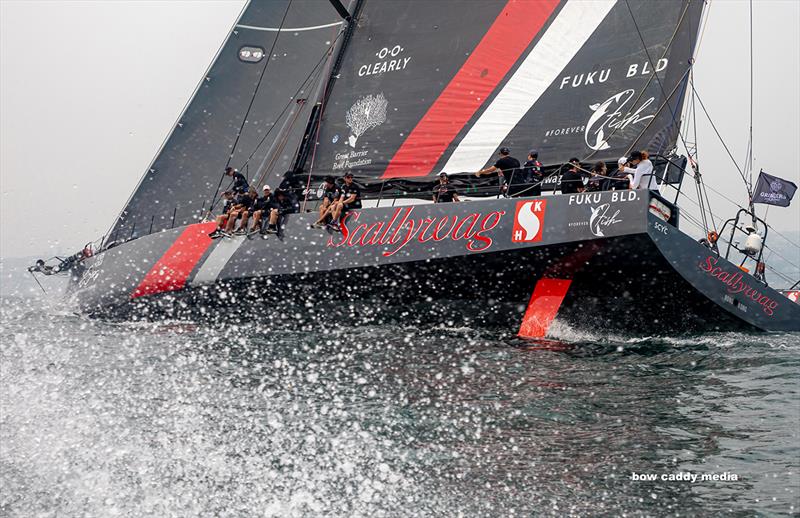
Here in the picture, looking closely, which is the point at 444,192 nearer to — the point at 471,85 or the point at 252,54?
the point at 471,85

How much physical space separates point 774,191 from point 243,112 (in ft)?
29.6

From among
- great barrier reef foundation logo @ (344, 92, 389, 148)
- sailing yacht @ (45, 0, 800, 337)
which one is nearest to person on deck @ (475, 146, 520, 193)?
sailing yacht @ (45, 0, 800, 337)

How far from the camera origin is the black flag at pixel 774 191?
39.9 ft

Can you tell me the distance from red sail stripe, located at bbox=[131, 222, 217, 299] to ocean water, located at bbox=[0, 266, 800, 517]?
3.38m

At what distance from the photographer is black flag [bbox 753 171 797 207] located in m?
12.2

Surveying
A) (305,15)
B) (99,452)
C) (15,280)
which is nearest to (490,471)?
(99,452)

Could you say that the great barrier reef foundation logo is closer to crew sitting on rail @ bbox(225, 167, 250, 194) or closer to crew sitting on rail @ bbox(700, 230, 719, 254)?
crew sitting on rail @ bbox(225, 167, 250, 194)

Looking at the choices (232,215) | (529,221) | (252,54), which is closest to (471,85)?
(529,221)

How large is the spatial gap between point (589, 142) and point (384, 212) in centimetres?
297

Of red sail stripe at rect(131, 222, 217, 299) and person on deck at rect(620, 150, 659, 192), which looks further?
red sail stripe at rect(131, 222, 217, 299)

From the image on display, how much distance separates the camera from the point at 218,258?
12.1m

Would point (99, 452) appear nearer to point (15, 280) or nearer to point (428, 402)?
point (428, 402)

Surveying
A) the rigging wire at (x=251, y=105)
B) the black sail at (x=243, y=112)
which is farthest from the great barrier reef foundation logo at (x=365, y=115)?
the rigging wire at (x=251, y=105)

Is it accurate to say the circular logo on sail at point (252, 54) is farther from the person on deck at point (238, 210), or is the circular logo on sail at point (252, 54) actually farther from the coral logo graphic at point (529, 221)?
the coral logo graphic at point (529, 221)
